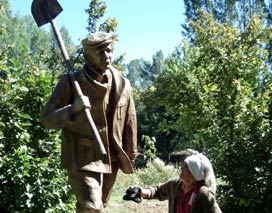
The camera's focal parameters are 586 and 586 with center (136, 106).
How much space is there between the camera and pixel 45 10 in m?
4.68

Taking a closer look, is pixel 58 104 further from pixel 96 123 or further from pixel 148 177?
pixel 148 177

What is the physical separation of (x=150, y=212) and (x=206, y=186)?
20.4 ft

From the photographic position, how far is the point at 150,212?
1045cm

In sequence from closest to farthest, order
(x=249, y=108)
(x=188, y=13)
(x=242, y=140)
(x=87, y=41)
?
1. (x=87, y=41)
2. (x=242, y=140)
3. (x=249, y=108)
4. (x=188, y=13)

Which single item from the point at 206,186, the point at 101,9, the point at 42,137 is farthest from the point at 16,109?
the point at 101,9

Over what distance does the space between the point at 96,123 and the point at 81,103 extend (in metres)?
0.42

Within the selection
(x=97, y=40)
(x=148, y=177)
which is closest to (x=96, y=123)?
(x=97, y=40)

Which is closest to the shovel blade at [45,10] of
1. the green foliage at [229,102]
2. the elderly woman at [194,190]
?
the elderly woman at [194,190]

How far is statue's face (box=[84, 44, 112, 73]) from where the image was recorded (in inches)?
171

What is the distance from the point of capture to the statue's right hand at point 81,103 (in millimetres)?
4062

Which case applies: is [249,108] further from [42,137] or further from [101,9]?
[101,9]

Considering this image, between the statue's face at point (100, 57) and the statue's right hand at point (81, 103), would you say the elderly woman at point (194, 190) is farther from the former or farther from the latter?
the statue's face at point (100, 57)

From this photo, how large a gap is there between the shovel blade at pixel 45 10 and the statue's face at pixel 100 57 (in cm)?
50

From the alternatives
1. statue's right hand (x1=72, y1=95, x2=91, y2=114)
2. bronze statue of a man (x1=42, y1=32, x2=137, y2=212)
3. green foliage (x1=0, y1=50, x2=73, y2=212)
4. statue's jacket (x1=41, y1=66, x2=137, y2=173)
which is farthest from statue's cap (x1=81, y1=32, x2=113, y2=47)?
green foliage (x1=0, y1=50, x2=73, y2=212)
